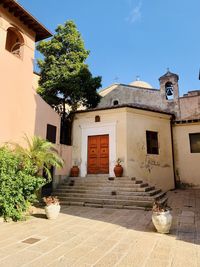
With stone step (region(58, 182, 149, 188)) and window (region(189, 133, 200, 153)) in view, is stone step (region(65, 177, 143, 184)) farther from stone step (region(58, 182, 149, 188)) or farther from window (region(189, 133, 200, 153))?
window (region(189, 133, 200, 153))

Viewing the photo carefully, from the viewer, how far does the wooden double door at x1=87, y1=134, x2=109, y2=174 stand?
11.4m

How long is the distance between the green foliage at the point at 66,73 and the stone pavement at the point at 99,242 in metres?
8.01

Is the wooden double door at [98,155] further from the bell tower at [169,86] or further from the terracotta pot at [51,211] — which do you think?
the bell tower at [169,86]

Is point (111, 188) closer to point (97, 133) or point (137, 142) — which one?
point (137, 142)

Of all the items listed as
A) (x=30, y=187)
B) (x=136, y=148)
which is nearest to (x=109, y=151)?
(x=136, y=148)

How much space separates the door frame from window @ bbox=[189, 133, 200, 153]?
5388 millimetres

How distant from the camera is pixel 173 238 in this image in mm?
4688

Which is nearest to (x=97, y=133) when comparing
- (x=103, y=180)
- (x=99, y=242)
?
(x=103, y=180)

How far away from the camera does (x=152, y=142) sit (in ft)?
40.2

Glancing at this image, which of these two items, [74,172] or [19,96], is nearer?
[19,96]

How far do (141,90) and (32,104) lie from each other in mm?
14689

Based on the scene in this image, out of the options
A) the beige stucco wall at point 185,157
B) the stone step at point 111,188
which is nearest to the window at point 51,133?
the stone step at point 111,188

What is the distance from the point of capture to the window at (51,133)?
10645mm

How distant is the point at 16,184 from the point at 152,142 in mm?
8195
